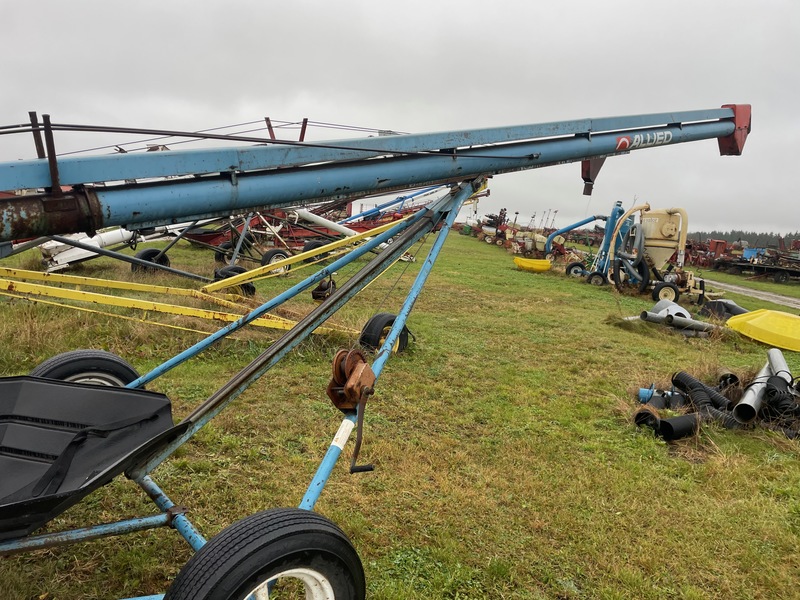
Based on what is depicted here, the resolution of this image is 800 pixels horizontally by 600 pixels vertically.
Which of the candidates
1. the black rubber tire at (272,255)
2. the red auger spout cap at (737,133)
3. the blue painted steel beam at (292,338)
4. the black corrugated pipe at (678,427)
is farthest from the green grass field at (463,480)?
the black rubber tire at (272,255)

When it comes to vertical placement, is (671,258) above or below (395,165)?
below

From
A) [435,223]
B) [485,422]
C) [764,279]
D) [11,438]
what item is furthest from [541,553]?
[764,279]

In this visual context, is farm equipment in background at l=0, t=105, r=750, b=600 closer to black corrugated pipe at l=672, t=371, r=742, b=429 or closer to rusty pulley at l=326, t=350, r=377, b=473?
rusty pulley at l=326, t=350, r=377, b=473

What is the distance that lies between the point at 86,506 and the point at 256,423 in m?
1.35

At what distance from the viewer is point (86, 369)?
3.39 m

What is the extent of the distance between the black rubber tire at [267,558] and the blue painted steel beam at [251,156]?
1.38m

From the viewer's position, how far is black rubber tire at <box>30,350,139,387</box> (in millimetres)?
3299

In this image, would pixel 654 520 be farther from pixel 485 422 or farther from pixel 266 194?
pixel 266 194

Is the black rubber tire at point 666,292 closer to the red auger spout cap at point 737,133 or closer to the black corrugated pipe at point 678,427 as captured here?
the red auger spout cap at point 737,133

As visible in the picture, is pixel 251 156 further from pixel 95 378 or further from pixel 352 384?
pixel 95 378

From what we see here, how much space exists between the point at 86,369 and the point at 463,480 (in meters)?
2.65

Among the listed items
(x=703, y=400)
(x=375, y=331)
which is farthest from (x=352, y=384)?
(x=703, y=400)

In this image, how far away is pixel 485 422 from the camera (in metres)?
4.58

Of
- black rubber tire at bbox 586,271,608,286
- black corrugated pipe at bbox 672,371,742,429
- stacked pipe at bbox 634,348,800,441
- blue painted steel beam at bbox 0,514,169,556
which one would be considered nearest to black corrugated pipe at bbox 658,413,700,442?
stacked pipe at bbox 634,348,800,441
